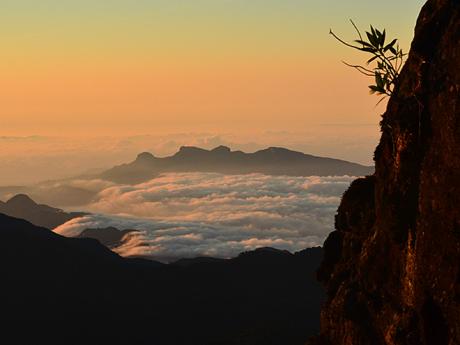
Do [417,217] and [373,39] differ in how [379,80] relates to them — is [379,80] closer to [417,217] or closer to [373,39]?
[373,39]

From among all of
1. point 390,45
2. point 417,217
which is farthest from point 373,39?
point 417,217

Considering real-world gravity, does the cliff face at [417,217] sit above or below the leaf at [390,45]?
Answer: below

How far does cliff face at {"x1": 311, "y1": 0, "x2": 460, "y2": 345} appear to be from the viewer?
34.1m

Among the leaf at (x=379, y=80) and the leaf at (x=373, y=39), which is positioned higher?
the leaf at (x=373, y=39)

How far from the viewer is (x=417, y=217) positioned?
38.3 m

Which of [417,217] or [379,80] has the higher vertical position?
[379,80]

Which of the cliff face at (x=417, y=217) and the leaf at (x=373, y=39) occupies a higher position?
the leaf at (x=373, y=39)

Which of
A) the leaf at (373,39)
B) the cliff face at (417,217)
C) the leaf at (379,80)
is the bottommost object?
the cliff face at (417,217)

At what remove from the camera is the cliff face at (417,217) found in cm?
3409

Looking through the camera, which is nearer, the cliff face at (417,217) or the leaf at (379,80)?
the cliff face at (417,217)

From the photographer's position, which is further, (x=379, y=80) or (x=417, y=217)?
(x=379, y=80)

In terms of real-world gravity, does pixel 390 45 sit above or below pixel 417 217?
above

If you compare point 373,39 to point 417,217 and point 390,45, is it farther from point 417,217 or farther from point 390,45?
point 417,217

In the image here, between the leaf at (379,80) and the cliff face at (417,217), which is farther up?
the leaf at (379,80)
